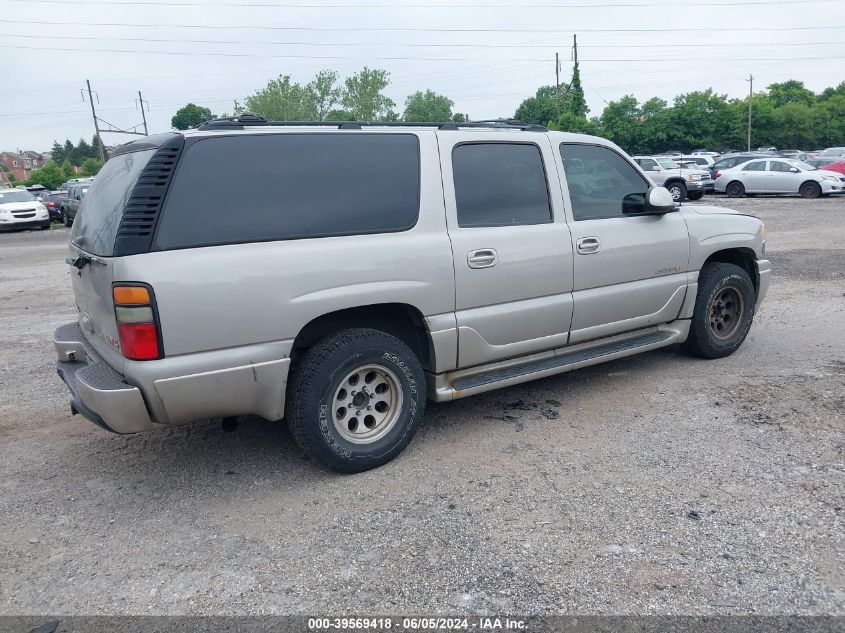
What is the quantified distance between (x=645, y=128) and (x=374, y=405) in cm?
5652

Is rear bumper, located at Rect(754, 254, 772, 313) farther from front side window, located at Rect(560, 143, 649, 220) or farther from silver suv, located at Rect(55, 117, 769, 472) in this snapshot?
front side window, located at Rect(560, 143, 649, 220)

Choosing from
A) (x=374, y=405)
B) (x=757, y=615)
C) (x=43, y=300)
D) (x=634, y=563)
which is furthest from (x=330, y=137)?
(x=43, y=300)

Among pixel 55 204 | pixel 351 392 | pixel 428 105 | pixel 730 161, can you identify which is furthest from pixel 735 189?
pixel 428 105

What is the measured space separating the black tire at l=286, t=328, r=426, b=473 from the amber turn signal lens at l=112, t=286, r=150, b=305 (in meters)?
0.90

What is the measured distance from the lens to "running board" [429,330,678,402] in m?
4.38

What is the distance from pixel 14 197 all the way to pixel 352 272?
24384mm

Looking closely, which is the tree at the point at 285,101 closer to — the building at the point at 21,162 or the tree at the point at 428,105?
the tree at the point at 428,105

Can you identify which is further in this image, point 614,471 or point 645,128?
point 645,128

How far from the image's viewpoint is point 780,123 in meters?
63.4

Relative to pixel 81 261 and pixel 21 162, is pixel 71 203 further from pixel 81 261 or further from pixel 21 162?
pixel 21 162

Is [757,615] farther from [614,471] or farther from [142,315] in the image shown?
[142,315]

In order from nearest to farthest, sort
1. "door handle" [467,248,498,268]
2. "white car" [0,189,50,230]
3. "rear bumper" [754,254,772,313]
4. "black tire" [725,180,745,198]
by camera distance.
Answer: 1. "door handle" [467,248,498,268]
2. "rear bumper" [754,254,772,313]
3. "white car" [0,189,50,230]
4. "black tire" [725,180,745,198]

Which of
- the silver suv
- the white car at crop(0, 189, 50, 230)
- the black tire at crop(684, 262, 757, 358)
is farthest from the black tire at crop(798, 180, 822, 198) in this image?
the white car at crop(0, 189, 50, 230)

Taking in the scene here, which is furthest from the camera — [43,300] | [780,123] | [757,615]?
[780,123]
